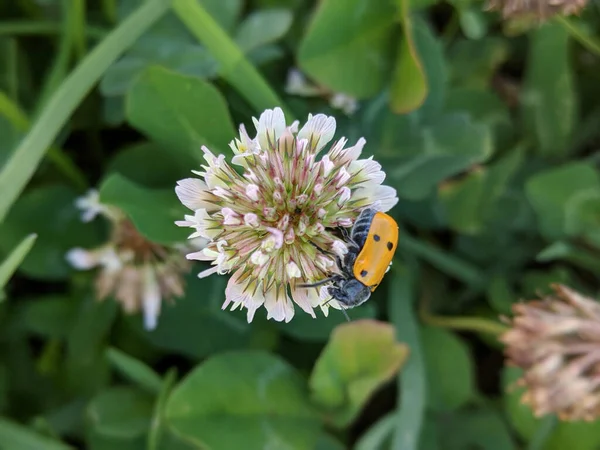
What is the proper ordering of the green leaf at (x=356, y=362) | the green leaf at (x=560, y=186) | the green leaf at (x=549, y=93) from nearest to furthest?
the green leaf at (x=356, y=362)
the green leaf at (x=560, y=186)
the green leaf at (x=549, y=93)

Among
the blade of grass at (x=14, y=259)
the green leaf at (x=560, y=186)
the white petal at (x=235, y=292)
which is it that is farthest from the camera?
the green leaf at (x=560, y=186)

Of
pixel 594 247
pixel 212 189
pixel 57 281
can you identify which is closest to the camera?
pixel 212 189

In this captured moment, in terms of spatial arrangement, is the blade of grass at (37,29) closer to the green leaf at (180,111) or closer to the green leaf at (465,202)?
the green leaf at (180,111)

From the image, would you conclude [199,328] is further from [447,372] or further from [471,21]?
[471,21]

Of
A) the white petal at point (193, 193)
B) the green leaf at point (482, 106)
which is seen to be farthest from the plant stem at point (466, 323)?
the white petal at point (193, 193)

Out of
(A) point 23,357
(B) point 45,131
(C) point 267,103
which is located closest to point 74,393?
(A) point 23,357

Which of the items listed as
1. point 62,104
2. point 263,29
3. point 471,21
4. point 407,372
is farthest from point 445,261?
point 62,104

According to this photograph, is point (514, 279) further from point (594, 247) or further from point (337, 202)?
point (337, 202)
